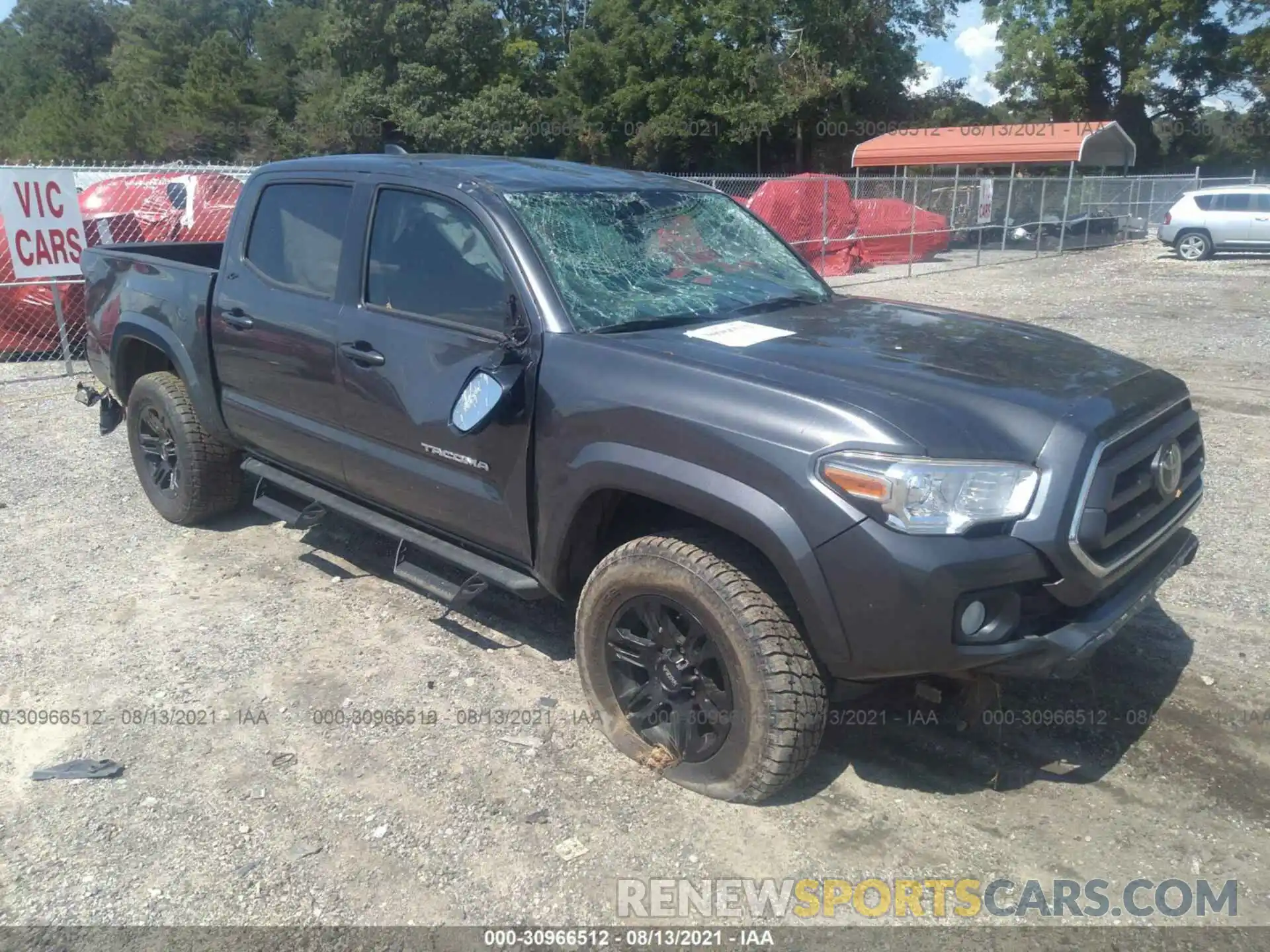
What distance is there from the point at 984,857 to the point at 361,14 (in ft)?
153

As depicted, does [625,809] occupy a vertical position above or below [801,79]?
below

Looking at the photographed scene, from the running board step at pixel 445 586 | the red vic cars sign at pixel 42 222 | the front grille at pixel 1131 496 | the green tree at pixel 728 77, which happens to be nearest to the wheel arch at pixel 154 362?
the running board step at pixel 445 586

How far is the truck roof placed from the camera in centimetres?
397

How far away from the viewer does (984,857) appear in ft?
9.91

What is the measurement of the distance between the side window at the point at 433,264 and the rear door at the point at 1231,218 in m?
22.7

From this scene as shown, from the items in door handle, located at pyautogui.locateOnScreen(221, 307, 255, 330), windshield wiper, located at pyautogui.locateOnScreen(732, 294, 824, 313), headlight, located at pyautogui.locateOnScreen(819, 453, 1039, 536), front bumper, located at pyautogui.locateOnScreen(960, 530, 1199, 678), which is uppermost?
windshield wiper, located at pyautogui.locateOnScreen(732, 294, 824, 313)

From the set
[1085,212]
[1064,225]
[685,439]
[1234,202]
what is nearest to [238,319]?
[685,439]

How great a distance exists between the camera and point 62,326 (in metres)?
9.77

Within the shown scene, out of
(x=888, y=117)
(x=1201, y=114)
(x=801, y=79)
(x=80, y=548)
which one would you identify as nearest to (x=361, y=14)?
(x=801, y=79)

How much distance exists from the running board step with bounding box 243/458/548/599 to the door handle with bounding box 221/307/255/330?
27.2 inches

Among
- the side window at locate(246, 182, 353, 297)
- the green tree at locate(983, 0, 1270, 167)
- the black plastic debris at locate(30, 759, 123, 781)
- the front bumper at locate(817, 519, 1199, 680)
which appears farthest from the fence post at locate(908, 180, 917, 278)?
the green tree at locate(983, 0, 1270, 167)

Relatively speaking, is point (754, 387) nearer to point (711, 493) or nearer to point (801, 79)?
point (711, 493)

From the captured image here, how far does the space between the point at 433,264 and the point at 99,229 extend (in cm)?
810

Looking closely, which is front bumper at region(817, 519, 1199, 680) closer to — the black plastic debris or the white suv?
the black plastic debris
